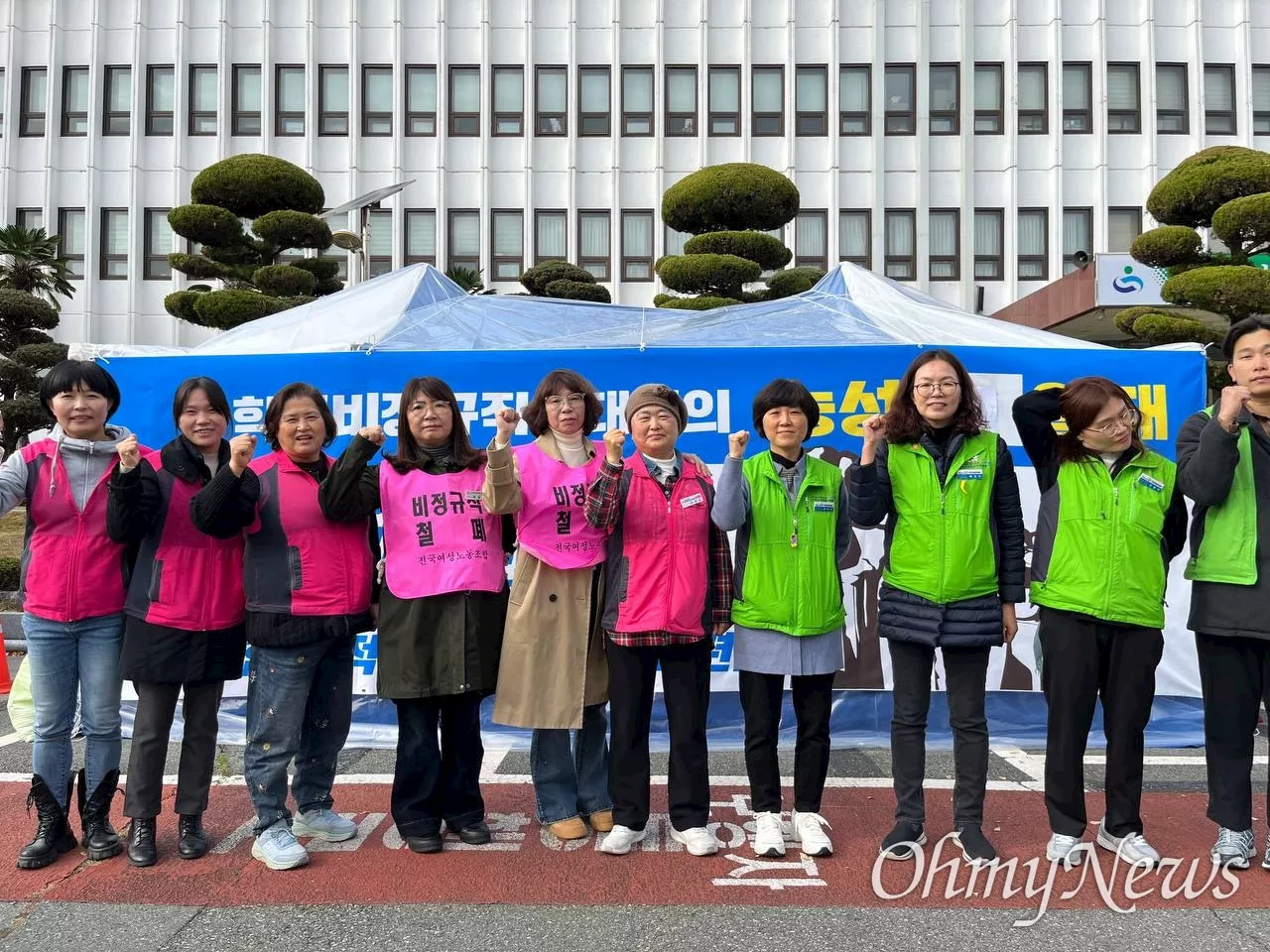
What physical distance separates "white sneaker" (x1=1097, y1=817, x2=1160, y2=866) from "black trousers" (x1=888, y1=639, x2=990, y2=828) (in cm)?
49

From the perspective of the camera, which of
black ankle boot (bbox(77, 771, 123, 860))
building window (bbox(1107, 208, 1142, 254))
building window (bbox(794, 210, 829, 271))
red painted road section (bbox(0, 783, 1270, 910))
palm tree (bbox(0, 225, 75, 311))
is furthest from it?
building window (bbox(794, 210, 829, 271))

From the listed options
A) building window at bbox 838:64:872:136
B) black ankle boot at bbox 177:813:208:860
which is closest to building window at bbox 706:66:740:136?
building window at bbox 838:64:872:136

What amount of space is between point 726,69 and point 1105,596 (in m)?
18.7

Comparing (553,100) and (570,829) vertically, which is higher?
(553,100)

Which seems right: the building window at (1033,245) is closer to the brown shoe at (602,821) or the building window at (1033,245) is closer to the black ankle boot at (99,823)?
the brown shoe at (602,821)

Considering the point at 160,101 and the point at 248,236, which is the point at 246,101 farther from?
the point at 248,236

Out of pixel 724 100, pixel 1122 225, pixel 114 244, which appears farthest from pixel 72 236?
pixel 1122 225

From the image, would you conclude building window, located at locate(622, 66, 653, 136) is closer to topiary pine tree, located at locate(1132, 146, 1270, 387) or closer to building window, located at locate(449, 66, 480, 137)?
building window, located at locate(449, 66, 480, 137)

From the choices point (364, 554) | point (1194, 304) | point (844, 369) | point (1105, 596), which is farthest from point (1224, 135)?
point (364, 554)

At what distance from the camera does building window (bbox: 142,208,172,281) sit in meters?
20.0

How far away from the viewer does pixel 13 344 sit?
15.1 metres

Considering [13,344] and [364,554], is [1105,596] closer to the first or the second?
[364,554]

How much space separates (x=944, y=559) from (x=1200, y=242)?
32.5ft

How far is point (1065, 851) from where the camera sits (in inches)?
140
